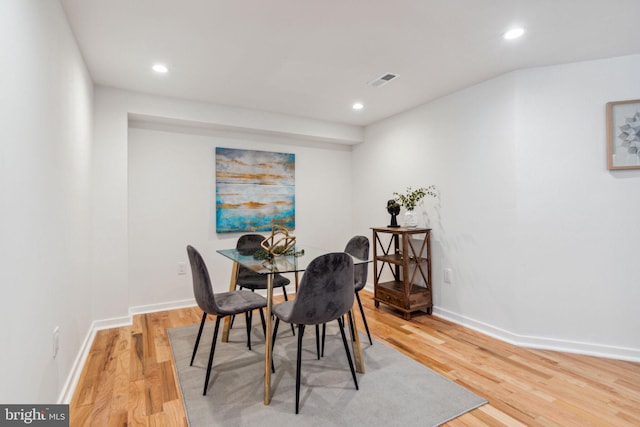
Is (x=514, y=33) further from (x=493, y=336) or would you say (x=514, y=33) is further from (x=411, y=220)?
(x=493, y=336)

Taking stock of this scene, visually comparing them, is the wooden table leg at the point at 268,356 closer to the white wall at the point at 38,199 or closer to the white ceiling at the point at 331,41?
the white wall at the point at 38,199

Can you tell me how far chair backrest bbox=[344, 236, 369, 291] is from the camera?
8.70 ft

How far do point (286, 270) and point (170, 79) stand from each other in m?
2.16

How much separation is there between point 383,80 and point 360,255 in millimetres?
1645

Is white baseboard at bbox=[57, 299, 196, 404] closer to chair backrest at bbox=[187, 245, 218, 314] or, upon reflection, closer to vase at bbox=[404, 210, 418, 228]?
chair backrest at bbox=[187, 245, 218, 314]

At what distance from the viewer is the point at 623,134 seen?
2475 millimetres

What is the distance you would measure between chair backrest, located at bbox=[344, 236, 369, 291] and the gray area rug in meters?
0.55

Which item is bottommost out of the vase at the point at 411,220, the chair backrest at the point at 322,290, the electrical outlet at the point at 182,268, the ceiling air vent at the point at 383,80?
the electrical outlet at the point at 182,268

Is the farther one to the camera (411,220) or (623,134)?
(411,220)

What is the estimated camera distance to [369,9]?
1.92 m

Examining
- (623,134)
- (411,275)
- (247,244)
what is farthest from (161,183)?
(623,134)

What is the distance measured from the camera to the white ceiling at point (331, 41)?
1.92 m

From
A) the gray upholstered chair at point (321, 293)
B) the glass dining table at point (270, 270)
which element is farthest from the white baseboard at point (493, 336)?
the gray upholstered chair at point (321, 293)

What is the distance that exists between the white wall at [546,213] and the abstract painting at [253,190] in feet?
6.90
